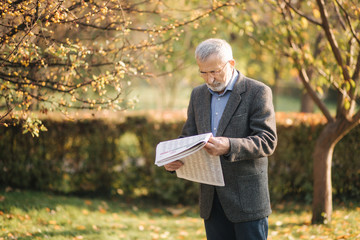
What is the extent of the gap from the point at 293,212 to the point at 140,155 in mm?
2725

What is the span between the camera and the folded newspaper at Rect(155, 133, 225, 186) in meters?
2.47

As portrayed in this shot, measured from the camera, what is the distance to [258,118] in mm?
2676

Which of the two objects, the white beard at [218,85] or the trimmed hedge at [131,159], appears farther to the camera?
the trimmed hedge at [131,159]

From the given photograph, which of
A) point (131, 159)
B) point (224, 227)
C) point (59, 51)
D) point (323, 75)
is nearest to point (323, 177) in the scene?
point (323, 75)

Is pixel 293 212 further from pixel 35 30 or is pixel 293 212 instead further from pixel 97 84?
pixel 35 30

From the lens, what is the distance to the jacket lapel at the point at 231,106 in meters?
2.76

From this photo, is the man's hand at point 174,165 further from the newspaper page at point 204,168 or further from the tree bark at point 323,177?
the tree bark at point 323,177

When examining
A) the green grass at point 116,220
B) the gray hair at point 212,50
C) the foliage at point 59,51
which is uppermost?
the foliage at point 59,51

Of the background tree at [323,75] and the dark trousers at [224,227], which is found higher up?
the background tree at [323,75]

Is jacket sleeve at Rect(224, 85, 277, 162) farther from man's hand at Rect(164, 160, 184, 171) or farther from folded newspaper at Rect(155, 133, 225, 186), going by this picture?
man's hand at Rect(164, 160, 184, 171)

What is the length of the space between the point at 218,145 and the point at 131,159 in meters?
4.66

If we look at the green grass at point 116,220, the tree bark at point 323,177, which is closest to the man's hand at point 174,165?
the green grass at point 116,220

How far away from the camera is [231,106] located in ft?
9.10

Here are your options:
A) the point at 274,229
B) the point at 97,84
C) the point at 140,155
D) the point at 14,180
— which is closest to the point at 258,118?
the point at 97,84
